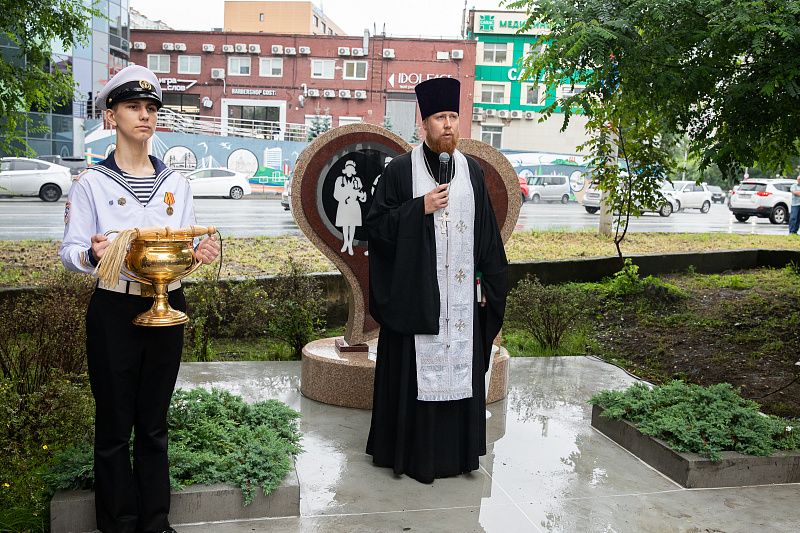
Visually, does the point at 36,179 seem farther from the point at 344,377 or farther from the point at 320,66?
the point at 320,66

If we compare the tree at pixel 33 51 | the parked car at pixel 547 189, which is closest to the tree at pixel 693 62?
the tree at pixel 33 51

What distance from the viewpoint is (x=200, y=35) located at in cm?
4472

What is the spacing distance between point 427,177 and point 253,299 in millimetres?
3873

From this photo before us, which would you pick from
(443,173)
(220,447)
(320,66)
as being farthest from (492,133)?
(220,447)

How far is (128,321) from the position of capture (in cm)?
339

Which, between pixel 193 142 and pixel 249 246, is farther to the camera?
pixel 193 142

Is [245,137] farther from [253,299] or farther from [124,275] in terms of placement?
[124,275]

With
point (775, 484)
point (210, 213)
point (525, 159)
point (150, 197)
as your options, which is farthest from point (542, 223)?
point (525, 159)

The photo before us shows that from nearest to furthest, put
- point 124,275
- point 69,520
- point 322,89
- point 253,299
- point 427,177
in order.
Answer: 1. point 124,275
2. point 69,520
3. point 427,177
4. point 253,299
5. point 322,89

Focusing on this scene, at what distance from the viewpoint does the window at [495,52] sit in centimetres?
4703

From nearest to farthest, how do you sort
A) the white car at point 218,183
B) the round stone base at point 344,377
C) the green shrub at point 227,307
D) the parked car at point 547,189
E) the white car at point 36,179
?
the round stone base at point 344,377, the green shrub at point 227,307, the white car at point 36,179, the white car at point 218,183, the parked car at point 547,189

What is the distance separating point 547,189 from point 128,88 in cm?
3557

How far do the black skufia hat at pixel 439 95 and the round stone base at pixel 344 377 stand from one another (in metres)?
2.10

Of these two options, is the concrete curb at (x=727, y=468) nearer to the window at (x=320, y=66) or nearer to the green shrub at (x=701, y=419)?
the green shrub at (x=701, y=419)
